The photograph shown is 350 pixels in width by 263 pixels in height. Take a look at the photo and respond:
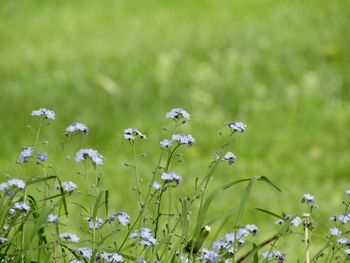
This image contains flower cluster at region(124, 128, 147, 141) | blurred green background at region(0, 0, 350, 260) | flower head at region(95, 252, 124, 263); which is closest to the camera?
flower head at region(95, 252, 124, 263)

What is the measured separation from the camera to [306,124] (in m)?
6.94

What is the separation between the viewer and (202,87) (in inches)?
301

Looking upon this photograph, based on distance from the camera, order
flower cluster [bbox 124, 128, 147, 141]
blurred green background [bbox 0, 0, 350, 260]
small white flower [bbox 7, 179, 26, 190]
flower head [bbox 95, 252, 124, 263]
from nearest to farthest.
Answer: flower head [bbox 95, 252, 124, 263] → small white flower [bbox 7, 179, 26, 190] → flower cluster [bbox 124, 128, 147, 141] → blurred green background [bbox 0, 0, 350, 260]

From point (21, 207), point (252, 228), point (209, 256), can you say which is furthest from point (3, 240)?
point (252, 228)

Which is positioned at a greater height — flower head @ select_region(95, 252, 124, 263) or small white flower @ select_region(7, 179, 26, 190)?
small white flower @ select_region(7, 179, 26, 190)

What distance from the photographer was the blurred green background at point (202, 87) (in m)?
6.23

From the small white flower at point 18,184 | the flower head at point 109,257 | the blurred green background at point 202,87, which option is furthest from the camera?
the blurred green background at point 202,87

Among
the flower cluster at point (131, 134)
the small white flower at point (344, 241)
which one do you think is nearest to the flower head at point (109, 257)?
the flower cluster at point (131, 134)

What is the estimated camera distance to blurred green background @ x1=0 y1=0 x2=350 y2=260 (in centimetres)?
623

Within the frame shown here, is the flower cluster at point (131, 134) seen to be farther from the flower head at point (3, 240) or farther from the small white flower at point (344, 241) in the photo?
the small white flower at point (344, 241)

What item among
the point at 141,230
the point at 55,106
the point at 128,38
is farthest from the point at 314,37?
the point at 141,230

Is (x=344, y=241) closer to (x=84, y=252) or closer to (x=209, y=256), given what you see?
(x=209, y=256)

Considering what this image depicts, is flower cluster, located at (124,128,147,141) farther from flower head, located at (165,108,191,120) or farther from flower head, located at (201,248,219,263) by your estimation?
flower head, located at (201,248,219,263)

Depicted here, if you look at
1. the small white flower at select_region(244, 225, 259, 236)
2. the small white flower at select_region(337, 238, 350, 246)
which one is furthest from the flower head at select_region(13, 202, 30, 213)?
the small white flower at select_region(337, 238, 350, 246)
